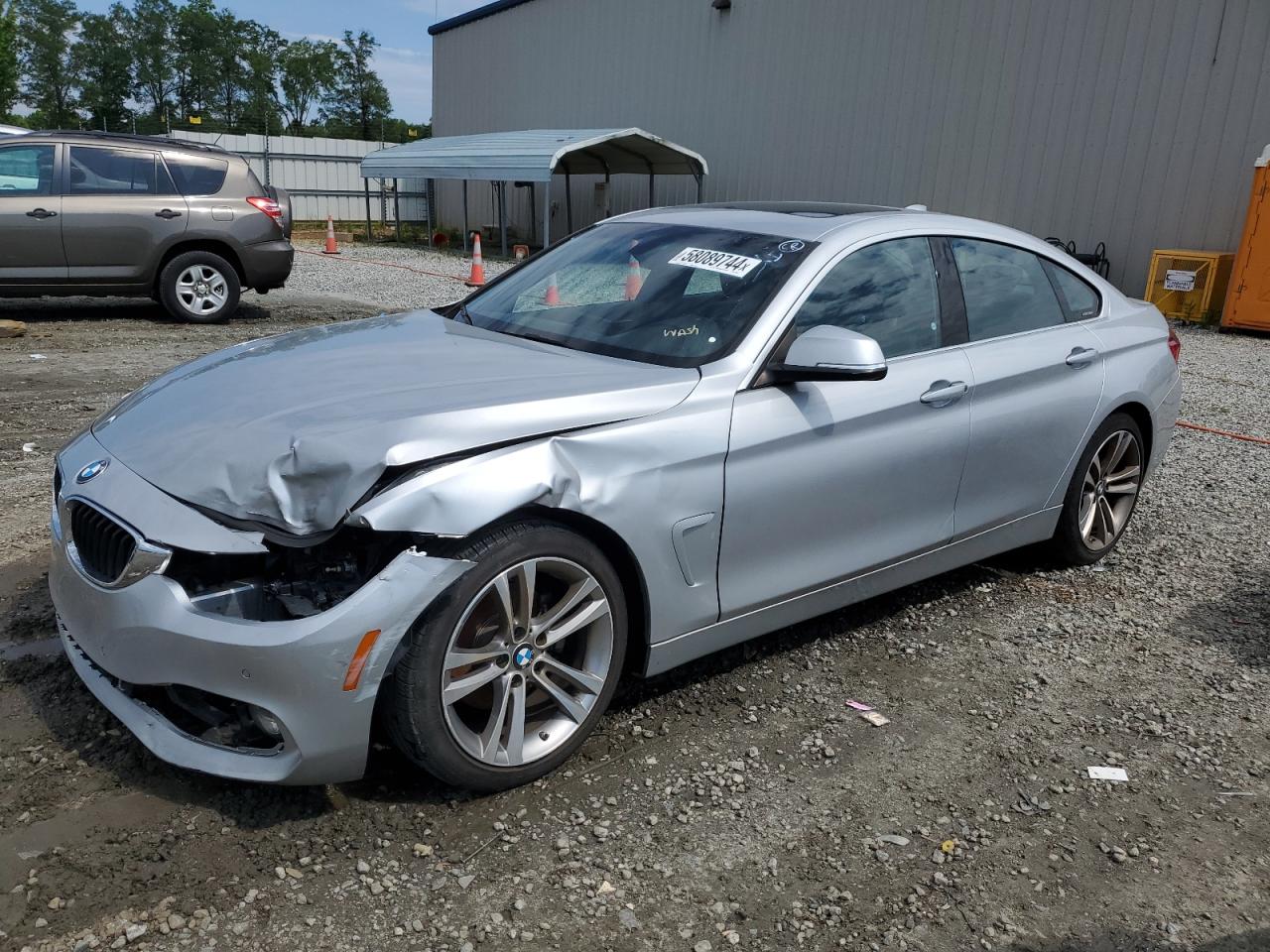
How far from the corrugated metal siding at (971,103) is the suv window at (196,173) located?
36.8 ft

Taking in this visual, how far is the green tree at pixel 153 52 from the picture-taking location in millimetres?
83250

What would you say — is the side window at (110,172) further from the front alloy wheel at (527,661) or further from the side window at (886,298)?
the front alloy wheel at (527,661)

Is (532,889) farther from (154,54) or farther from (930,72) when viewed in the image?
(154,54)

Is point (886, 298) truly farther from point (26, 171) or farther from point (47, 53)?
point (47, 53)

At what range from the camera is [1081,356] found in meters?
4.36

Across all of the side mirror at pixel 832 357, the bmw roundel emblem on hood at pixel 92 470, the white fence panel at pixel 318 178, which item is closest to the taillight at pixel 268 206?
the bmw roundel emblem on hood at pixel 92 470

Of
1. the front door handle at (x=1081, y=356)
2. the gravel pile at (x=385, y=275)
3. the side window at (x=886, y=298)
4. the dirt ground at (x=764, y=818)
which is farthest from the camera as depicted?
the gravel pile at (x=385, y=275)

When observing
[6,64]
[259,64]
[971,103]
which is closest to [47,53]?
[259,64]

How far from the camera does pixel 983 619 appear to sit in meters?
4.23

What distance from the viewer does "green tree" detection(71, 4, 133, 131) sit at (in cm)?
8138

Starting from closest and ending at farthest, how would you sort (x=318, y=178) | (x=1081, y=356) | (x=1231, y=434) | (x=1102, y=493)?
(x=1081, y=356) → (x=1102, y=493) → (x=1231, y=434) → (x=318, y=178)

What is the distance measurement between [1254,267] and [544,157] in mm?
11811

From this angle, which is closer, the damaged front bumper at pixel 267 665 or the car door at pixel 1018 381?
the damaged front bumper at pixel 267 665

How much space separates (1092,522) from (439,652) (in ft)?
11.0
